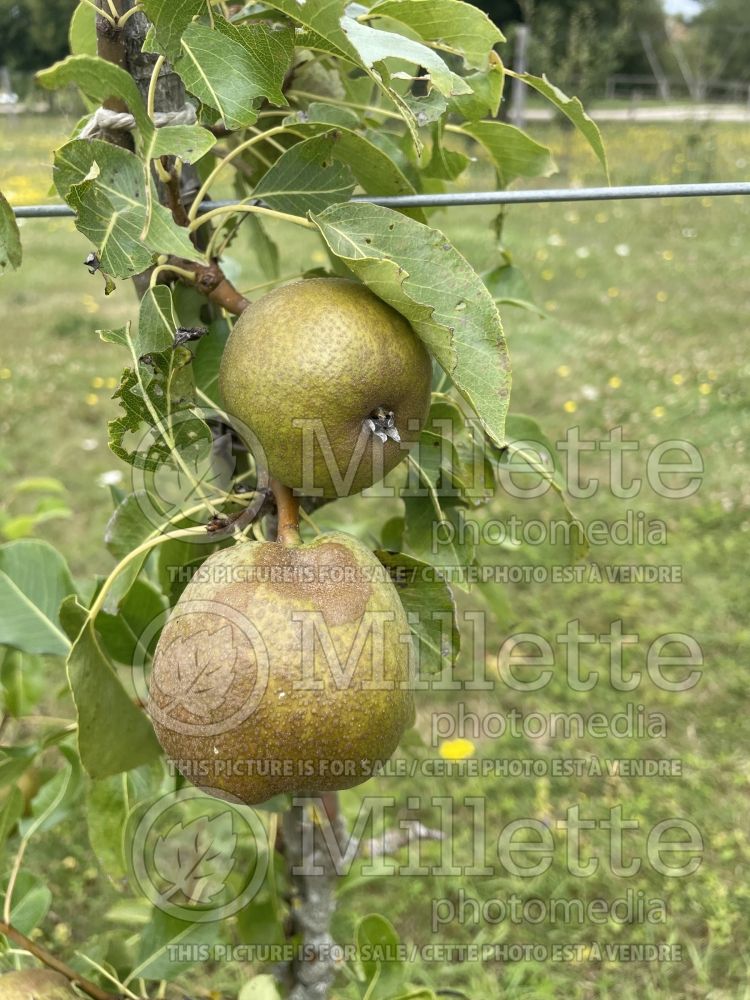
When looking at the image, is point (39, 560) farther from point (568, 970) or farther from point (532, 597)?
point (532, 597)

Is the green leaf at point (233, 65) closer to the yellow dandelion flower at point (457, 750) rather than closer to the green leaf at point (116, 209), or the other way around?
the green leaf at point (116, 209)

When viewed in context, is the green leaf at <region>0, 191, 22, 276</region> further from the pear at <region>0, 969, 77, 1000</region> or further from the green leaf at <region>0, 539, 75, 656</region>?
the pear at <region>0, 969, 77, 1000</region>

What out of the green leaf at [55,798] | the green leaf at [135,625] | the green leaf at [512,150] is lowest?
the green leaf at [55,798]

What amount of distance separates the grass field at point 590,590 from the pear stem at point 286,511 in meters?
0.69

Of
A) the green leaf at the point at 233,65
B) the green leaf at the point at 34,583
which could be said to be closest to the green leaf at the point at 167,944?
the green leaf at the point at 34,583

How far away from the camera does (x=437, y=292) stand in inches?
34.7

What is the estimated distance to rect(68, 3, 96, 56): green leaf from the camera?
121 cm

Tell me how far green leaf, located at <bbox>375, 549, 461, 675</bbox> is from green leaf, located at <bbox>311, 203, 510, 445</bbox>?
0.79 ft

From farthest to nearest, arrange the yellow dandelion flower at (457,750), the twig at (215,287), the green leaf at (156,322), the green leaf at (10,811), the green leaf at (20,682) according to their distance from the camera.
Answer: the yellow dandelion flower at (457,750) → the green leaf at (20,682) → the green leaf at (10,811) → the twig at (215,287) → the green leaf at (156,322)

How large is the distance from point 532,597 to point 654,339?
106 inches

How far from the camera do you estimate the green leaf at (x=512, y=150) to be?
1.10m

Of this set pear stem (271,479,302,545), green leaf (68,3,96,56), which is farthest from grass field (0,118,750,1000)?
pear stem (271,479,302,545)

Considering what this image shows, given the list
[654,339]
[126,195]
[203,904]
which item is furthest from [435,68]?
[654,339]

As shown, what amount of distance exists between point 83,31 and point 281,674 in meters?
0.99
